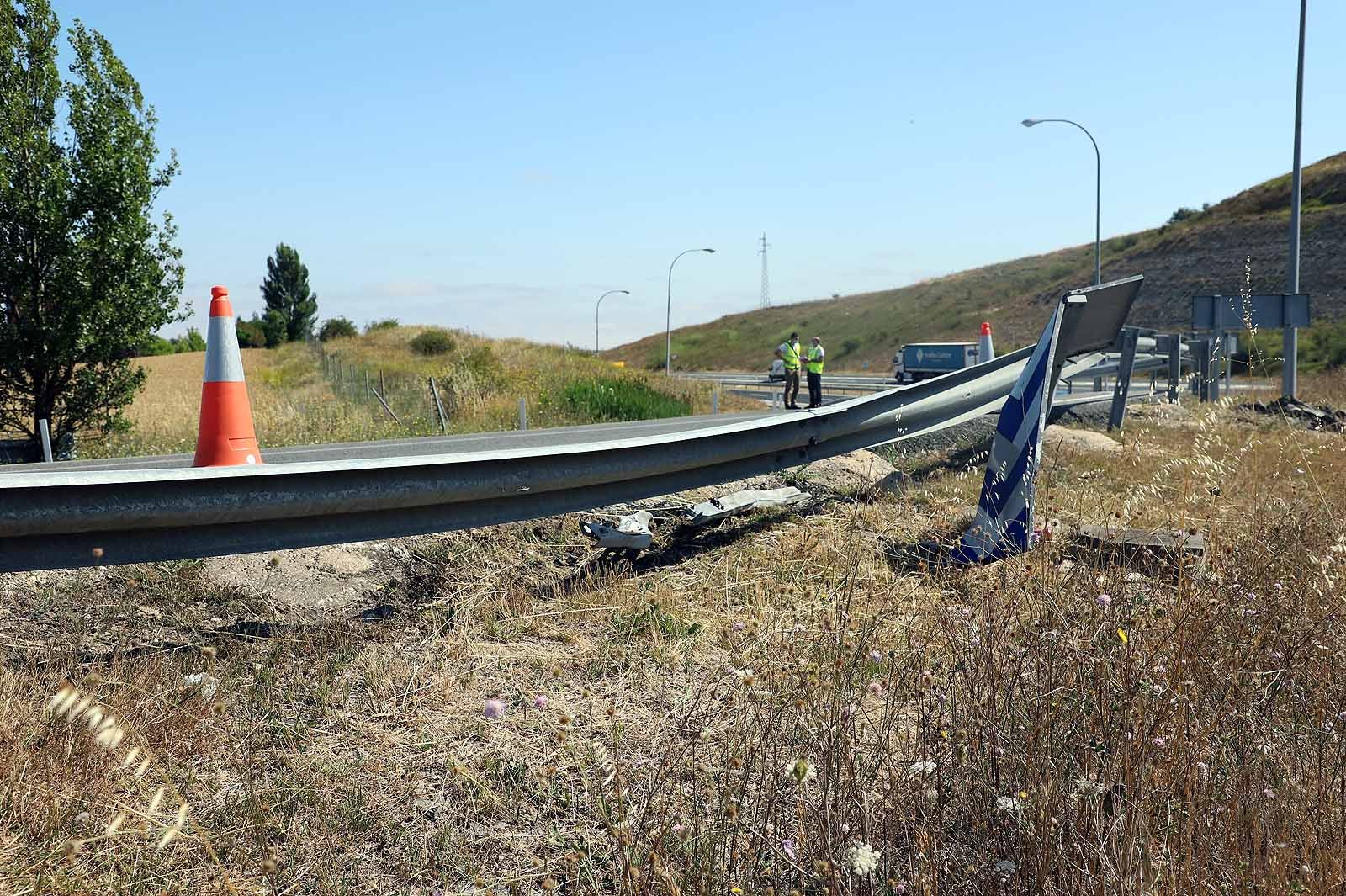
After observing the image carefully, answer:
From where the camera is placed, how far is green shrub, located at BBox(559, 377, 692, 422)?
19922 millimetres

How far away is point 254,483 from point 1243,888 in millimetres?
3447

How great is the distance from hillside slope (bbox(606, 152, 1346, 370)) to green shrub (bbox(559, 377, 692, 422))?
32320 millimetres

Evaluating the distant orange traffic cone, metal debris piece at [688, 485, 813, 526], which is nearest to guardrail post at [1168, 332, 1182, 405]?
metal debris piece at [688, 485, 813, 526]

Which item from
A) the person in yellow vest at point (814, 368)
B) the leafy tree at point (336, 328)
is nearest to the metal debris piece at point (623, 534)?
the person in yellow vest at point (814, 368)

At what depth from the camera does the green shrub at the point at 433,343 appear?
4428 centimetres

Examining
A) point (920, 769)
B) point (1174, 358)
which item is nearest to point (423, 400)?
point (1174, 358)

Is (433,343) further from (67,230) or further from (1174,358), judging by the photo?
(1174,358)

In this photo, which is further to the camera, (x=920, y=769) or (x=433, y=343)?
(x=433, y=343)

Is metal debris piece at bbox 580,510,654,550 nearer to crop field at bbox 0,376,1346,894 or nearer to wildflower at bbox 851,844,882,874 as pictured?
crop field at bbox 0,376,1346,894

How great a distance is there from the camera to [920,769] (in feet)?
8.49

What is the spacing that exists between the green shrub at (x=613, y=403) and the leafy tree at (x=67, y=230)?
8.03 metres

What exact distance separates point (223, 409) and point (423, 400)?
16.0 m

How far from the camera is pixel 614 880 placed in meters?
2.31

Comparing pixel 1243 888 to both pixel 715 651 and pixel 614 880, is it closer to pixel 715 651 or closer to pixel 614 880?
pixel 614 880
